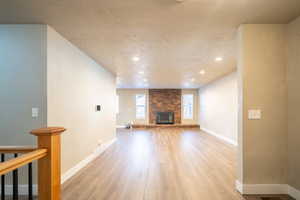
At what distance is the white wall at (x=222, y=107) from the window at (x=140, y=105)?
11.8 feet

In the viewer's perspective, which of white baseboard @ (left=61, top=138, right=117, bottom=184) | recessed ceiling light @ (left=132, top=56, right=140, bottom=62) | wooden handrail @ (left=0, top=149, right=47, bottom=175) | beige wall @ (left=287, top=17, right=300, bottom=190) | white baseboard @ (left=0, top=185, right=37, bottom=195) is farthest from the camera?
recessed ceiling light @ (left=132, top=56, right=140, bottom=62)

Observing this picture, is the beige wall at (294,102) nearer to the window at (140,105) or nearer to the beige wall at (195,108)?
the beige wall at (195,108)

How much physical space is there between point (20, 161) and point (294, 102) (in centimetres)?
310

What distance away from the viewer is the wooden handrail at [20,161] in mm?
1056

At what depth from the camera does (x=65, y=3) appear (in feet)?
6.44

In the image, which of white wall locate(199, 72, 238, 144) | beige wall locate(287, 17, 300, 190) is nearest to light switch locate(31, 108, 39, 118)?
beige wall locate(287, 17, 300, 190)

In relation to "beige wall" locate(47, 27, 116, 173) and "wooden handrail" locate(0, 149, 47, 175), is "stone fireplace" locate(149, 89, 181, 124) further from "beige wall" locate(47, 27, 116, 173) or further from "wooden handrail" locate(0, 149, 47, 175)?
"wooden handrail" locate(0, 149, 47, 175)

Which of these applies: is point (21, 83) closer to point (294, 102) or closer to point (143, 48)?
point (143, 48)

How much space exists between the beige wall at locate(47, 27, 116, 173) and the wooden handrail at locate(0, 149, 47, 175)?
1307 mm

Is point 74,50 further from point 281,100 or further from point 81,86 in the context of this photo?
point 281,100

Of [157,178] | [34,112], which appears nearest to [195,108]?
[157,178]

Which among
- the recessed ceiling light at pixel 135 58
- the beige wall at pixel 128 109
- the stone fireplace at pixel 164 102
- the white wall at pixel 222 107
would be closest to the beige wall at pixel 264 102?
the recessed ceiling light at pixel 135 58

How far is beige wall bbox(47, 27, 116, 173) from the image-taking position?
8.59ft

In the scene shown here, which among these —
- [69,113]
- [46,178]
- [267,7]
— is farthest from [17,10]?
[267,7]
